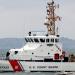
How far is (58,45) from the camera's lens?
2493 inches

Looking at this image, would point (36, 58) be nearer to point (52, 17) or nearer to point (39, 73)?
point (39, 73)

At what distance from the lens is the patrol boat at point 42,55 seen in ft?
204

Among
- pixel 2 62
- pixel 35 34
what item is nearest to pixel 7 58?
pixel 2 62

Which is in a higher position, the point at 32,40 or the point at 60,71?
the point at 32,40

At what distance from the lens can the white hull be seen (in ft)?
205

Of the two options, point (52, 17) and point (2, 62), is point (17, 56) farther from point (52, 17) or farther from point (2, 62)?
point (52, 17)

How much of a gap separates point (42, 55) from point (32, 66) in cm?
200

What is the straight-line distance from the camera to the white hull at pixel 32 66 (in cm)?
6256

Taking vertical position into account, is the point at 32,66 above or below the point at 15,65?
below

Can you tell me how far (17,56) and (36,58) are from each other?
8.35 ft

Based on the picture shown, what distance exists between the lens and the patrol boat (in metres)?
62.3

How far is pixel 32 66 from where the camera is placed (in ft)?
206

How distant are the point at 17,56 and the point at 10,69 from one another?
2.31 m

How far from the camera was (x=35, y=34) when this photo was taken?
6259 cm
